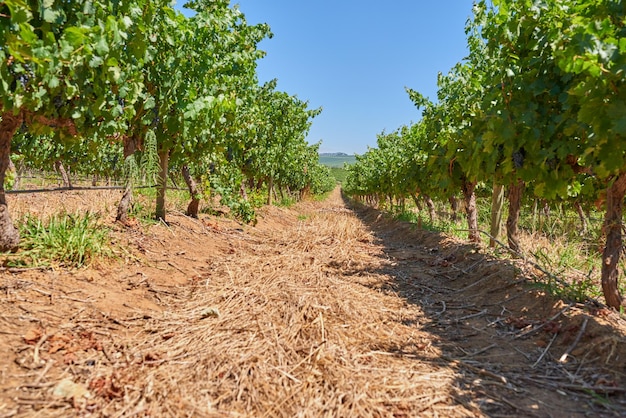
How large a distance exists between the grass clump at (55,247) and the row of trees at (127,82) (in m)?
0.20

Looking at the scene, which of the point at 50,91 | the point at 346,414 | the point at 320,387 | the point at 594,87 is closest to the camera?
the point at 346,414

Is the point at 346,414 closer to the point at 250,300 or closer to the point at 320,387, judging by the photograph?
the point at 320,387

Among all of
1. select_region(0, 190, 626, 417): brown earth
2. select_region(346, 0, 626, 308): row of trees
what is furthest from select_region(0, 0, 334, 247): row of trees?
select_region(346, 0, 626, 308): row of trees

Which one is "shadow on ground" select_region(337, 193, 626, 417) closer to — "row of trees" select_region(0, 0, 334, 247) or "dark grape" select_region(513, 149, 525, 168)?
"dark grape" select_region(513, 149, 525, 168)

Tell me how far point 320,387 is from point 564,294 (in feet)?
9.43

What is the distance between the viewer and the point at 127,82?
415 centimetres

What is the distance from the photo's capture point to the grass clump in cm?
353

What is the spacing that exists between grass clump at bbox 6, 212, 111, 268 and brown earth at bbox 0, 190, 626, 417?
0.16 meters

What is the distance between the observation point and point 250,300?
3.65m

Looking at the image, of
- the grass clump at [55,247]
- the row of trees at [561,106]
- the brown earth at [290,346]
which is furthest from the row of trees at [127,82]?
the row of trees at [561,106]

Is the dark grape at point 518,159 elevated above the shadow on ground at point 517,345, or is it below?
above

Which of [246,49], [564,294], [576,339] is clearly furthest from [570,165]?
[246,49]

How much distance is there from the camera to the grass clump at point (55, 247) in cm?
353

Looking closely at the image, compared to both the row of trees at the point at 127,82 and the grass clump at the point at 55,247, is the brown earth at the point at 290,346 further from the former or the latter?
the row of trees at the point at 127,82
